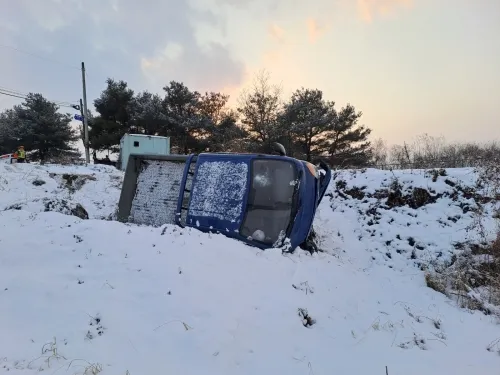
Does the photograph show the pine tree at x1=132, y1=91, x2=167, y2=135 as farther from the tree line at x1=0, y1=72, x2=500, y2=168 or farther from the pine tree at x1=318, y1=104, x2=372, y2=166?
the pine tree at x1=318, y1=104, x2=372, y2=166

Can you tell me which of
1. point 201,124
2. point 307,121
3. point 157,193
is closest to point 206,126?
point 201,124

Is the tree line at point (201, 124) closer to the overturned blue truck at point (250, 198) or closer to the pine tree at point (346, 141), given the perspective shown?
the pine tree at point (346, 141)

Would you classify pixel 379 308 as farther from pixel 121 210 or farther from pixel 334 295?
pixel 121 210

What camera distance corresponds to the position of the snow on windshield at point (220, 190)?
5324 mm

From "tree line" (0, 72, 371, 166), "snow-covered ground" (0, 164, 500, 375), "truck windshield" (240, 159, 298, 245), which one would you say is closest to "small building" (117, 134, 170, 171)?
"tree line" (0, 72, 371, 166)

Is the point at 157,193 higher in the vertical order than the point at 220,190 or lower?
lower

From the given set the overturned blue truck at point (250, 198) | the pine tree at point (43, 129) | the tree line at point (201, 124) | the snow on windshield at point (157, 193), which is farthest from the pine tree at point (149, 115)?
the overturned blue truck at point (250, 198)

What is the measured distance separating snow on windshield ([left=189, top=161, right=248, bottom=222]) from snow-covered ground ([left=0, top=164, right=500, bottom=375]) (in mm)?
690

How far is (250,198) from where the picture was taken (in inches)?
208

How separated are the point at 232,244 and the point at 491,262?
4681 millimetres

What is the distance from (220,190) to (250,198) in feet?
1.79

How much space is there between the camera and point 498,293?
4992 millimetres

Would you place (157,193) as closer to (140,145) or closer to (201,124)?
(140,145)

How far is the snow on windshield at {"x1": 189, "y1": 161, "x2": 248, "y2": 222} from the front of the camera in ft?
17.5
